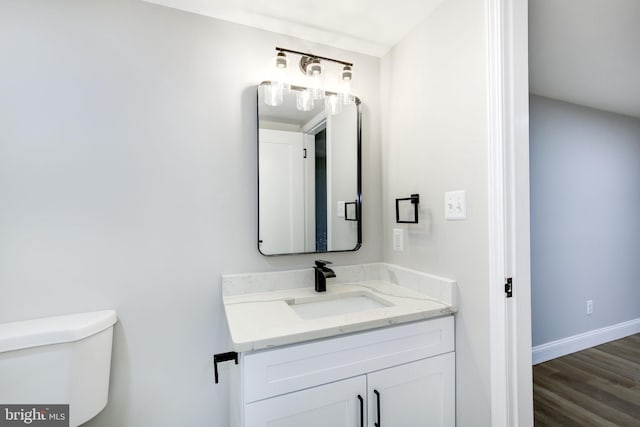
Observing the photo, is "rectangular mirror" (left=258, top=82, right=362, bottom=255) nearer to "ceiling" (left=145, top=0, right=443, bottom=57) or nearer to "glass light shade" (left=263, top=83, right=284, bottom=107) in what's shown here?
"glass light shade" (left=263, top=83, right=284, bottom=107)

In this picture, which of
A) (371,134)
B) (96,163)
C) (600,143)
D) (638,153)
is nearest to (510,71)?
(371,134)

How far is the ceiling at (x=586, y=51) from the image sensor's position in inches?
54.6

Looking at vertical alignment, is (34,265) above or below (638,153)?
below

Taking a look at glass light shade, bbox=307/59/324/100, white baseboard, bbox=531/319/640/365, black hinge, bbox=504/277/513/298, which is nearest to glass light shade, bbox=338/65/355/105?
glass light shade, bbox=307/59/324/100

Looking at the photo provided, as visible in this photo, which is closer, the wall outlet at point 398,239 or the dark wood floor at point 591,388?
the wall outlet at point 398,239

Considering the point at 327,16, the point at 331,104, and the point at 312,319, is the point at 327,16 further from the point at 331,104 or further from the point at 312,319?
the point at 312,319

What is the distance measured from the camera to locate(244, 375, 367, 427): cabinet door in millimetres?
923

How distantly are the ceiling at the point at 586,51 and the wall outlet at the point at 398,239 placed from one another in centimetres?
124

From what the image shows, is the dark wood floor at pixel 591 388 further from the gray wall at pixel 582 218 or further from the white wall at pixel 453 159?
the white wall at pixel 453 159

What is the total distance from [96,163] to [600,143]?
3.85 m

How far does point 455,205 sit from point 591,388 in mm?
1957

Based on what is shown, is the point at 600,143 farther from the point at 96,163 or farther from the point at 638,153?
the point at 96,163

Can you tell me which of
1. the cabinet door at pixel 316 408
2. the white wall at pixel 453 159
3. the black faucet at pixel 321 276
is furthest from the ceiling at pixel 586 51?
the cabinet door at pixel 316 408

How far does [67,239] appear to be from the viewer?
117cm
